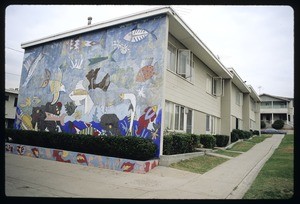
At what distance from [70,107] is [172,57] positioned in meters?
6.15

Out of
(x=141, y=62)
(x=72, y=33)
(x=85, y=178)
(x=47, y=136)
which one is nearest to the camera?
(x=85, y=178)

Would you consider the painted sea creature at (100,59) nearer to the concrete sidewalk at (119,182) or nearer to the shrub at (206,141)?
the concrete sidewalk at (119,182)

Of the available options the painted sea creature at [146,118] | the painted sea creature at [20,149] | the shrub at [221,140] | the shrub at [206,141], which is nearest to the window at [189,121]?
the shrub at [206,141]

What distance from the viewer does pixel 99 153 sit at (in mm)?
11117

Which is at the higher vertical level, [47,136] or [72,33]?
[72,33]

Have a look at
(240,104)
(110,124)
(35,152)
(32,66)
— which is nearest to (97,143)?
(110,124)

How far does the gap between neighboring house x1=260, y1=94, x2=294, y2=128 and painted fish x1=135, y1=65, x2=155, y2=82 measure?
5761 cm

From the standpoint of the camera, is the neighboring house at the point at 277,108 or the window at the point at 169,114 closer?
the window at the point at 169,114

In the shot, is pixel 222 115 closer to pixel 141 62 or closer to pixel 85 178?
pixel 141 62

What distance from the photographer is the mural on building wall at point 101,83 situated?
11719 millimetres

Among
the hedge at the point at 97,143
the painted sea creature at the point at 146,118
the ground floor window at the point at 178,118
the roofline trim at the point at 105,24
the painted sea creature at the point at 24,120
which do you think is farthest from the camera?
the painted sea creature at the point at 24,120
